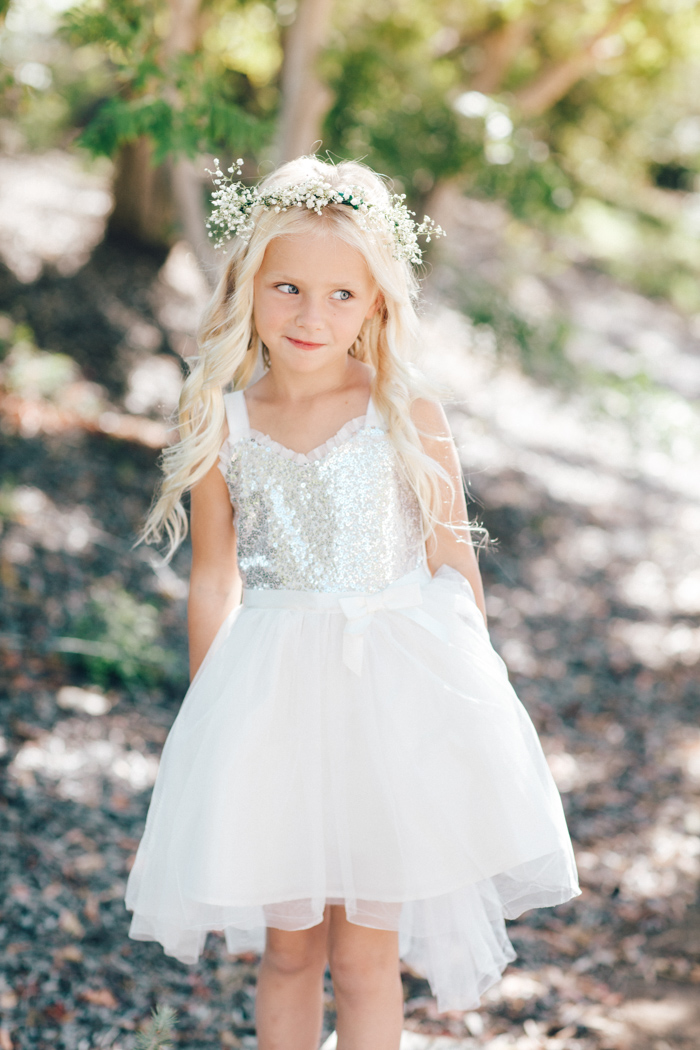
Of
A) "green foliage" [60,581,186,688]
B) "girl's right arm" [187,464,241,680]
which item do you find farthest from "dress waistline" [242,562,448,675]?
"green foliage" [60,581,186,688]

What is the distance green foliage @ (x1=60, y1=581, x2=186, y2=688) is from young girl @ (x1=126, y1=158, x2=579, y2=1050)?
7.10ft

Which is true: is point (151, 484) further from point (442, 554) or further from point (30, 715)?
point (442, 554)

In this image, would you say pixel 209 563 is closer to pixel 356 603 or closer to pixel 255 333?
pixel 356 603

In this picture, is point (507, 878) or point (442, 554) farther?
point (442, 554)

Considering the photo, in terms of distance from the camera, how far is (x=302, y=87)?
5.98 m

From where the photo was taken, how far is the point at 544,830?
1954 millimetres

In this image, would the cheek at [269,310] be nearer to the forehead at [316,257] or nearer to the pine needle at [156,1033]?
the forehead at [316,257]

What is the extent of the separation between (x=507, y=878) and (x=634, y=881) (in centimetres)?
210

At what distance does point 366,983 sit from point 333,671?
2.43ft

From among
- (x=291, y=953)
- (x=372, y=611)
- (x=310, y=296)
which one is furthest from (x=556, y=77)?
(x=291, y=953)

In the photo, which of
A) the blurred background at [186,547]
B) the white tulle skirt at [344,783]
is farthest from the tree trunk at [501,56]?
the white tulle skirt at [344,783]

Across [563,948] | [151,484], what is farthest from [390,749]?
[151,484]

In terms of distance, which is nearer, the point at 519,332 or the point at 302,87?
the point at 302,87

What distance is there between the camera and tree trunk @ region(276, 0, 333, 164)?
19.1 feet
